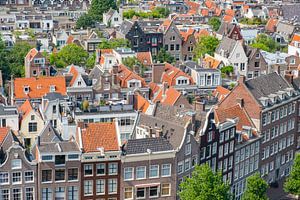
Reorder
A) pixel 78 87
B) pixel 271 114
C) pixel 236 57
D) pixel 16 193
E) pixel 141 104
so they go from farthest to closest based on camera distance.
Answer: pixel 236 57, pixel 78 87, pixel 141 104, pixel 271 114, pixel 16 193

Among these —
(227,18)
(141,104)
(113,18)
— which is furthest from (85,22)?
(141,104)

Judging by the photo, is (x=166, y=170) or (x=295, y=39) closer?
(x=166, y=170)

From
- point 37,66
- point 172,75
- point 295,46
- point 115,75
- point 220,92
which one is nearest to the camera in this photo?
point 220,92

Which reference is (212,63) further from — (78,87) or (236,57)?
(78,87)

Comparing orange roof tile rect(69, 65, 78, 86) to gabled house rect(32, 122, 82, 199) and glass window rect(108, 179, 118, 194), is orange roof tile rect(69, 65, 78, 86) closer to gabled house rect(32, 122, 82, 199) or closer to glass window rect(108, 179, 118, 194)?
gabled house rect(32, 122, 82, 199)

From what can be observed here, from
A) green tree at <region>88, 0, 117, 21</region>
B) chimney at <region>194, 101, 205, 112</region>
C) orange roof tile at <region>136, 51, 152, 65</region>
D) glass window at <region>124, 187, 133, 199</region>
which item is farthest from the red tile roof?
green tree at <region>88, 0, 117, 21</region>

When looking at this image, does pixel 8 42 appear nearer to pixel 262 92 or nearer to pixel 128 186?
pixel 262 92

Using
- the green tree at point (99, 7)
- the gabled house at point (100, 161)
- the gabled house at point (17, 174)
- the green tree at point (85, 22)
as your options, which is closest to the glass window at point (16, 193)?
the gabled house at point (17, 174)
